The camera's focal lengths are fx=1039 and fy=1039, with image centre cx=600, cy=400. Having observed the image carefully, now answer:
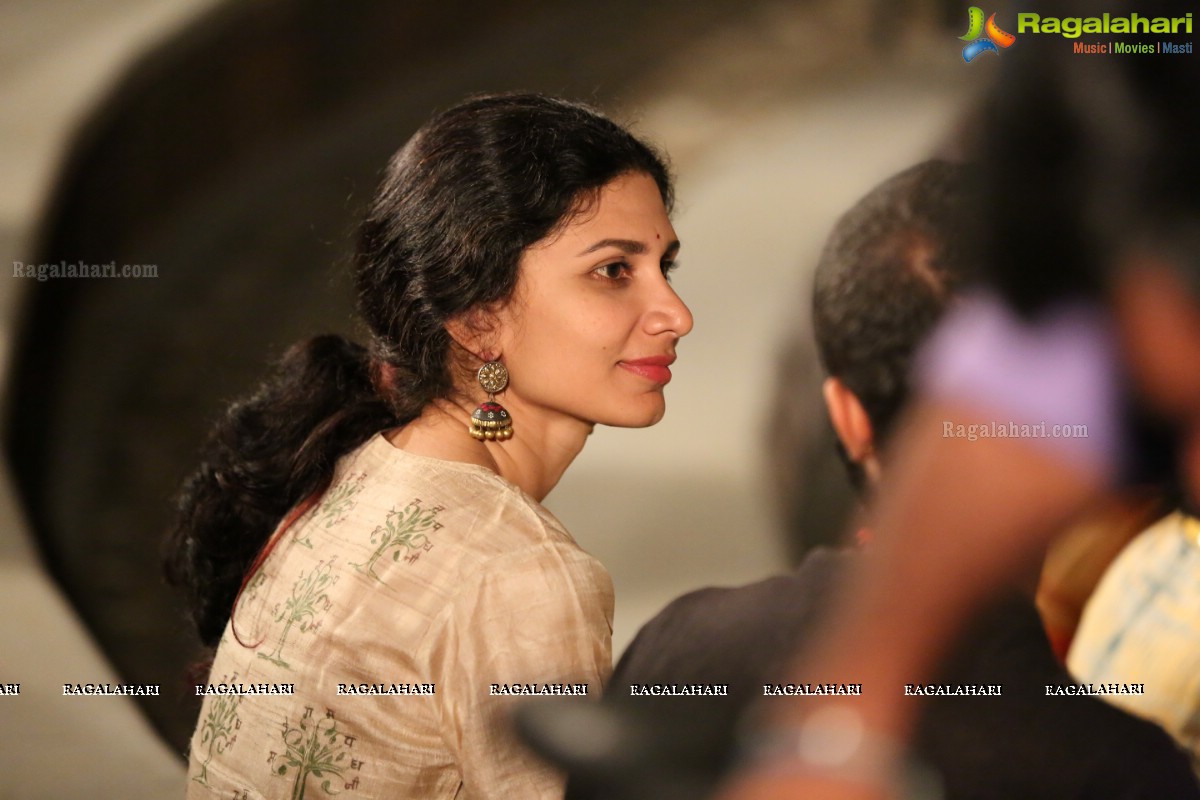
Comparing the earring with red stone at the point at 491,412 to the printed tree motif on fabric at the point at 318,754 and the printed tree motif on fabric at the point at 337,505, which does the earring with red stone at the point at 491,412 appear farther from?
the printed tree motif on fabric at the point at 318,754

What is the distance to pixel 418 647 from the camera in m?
0.79

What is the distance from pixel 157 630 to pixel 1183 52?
1.33 m

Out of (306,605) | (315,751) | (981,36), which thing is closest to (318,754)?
(315,751)

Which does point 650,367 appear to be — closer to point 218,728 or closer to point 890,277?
point 890,277

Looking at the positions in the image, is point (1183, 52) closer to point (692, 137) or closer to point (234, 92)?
point (692, 137)

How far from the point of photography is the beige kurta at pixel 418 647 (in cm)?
78

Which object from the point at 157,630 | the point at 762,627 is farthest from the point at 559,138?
the point at 157,630

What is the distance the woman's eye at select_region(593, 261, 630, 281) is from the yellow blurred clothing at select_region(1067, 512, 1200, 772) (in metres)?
0.47

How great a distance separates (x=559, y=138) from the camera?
2.92 feet

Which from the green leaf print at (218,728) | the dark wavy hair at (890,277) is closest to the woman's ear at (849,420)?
the dark wavy hair at (890,277)

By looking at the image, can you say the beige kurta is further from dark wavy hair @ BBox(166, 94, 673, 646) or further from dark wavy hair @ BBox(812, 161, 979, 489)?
dark wavy hair @ BBox(812, 161, 979, 489)

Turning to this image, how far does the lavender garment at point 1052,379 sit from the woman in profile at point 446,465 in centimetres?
26

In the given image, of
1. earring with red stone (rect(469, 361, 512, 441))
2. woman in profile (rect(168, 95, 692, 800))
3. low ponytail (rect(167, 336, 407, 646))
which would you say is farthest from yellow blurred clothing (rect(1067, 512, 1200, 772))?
low ponytail (rect(167, 336, 407, 646))

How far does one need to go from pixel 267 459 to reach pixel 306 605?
0.22 m
